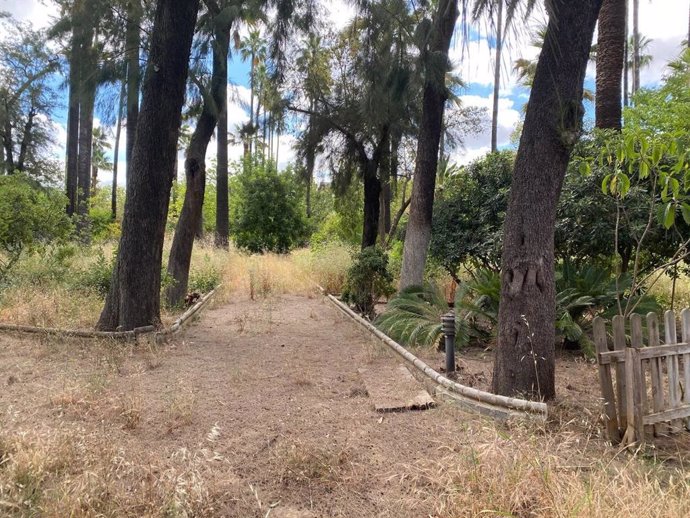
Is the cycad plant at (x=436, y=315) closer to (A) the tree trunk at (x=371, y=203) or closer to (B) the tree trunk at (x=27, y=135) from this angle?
(A) the tree trunk at (x=371, y=203)

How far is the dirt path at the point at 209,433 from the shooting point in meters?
2.50

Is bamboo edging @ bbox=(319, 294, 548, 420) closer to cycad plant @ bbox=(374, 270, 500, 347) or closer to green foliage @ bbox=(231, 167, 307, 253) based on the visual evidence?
cycad plant @ bbox=(374, 270, 500, 347)

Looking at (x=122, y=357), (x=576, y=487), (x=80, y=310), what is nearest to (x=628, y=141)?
(x=576, y=487)

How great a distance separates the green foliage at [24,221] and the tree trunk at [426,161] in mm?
6792

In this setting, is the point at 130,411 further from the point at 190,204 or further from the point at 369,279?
the point at 190,204

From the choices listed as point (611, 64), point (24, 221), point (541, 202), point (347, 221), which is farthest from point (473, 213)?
point (347, 221)

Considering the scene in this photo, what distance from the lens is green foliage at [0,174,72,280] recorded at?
29.5 feet

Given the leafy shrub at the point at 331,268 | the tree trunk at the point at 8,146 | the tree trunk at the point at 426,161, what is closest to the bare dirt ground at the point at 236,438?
the tree trunk at the point at 426,161

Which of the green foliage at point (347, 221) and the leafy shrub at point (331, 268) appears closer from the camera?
the leafy shrub at point (331, 268)

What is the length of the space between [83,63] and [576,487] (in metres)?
8.42

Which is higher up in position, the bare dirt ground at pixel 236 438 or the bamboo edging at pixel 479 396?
the bamboo edging at pixel 479 396

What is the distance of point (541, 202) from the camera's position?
4.02 m

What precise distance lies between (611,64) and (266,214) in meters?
16.9

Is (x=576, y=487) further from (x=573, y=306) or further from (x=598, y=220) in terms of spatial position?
(x=598, y=220)
